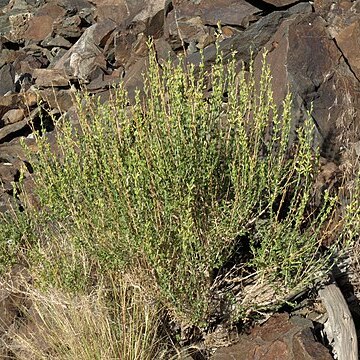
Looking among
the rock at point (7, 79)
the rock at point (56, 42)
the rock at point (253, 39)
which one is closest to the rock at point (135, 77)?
the rock at point (253, 39)

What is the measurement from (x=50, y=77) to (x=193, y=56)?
2.67 metres

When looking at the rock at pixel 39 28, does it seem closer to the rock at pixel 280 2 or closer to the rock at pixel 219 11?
the rock at pixel 219 11

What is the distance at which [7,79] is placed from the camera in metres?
11.2

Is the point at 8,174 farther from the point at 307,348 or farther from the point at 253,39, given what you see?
the point at 307,348

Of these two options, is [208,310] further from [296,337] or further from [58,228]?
[58,228]

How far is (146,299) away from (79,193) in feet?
2.74

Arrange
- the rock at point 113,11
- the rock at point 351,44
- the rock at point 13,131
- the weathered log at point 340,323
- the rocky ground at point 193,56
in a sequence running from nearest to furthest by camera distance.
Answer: the weathered log at point 340,323
the rocky ground at point 193,56
the rock at point 351,44
the rock at point 13,131
the rock at point 113,11

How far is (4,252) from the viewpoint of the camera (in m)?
5.29

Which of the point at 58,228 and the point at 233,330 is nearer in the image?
the point at 233,330

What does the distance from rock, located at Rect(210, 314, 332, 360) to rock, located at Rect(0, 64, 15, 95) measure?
747 centimetres

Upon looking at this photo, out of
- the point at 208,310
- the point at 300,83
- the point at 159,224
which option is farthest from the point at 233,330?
the point at 300,83

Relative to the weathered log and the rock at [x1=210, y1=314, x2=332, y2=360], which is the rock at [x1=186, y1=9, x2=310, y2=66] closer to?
the weathered log

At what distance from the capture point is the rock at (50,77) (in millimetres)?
10055

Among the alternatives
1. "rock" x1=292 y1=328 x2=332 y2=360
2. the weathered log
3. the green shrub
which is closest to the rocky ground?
"rock" x1=292 y1=328 x2=332 y2=360
